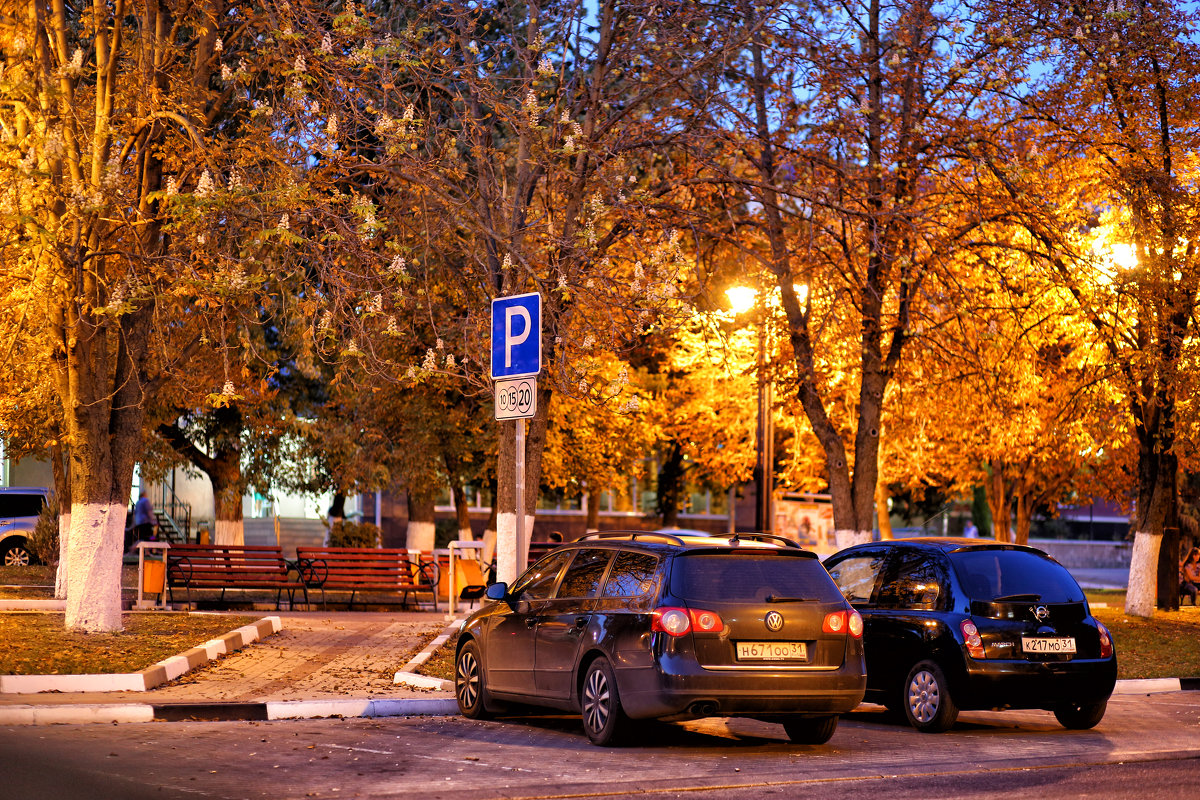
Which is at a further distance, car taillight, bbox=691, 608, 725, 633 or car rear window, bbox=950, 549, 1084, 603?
car rear window, bbox=950, 549, 1084, 603

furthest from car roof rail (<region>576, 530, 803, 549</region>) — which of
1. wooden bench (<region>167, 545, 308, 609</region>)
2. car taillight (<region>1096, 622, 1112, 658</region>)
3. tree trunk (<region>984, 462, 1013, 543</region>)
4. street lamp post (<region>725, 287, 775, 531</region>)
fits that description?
tree trunk (<region>984, 462, 1013, 543</region>)

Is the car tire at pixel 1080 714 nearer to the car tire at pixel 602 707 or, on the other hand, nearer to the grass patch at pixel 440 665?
the car tire at pixel 602 707

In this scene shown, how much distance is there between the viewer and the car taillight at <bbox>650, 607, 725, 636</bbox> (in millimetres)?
9906

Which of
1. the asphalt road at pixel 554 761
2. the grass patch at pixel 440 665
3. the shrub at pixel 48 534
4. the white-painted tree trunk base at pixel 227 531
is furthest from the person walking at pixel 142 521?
the asphalt road at pixel 554 761

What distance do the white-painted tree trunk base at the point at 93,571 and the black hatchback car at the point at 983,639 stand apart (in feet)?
27.3

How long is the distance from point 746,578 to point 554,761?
191cm

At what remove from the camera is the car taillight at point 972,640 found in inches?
461

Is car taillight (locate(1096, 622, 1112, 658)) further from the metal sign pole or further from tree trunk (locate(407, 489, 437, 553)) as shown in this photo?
tree trunk (locate(407, 489, 437, 553))

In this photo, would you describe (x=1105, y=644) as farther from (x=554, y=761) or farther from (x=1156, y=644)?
(x=1156, y=644)

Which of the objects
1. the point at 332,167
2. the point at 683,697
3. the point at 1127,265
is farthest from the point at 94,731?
the point at 1127,265

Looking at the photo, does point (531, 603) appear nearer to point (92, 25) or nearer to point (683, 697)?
point (683, 697)

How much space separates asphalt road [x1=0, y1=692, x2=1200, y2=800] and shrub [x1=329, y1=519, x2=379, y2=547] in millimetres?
23561

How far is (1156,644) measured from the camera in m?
20.1

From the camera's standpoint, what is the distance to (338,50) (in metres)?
16.4
